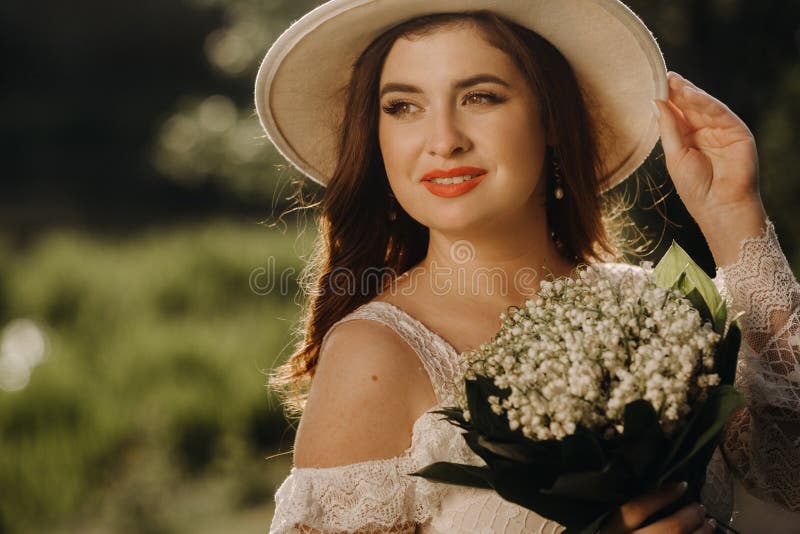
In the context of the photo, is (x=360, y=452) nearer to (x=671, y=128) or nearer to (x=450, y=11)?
(x=450, y=11)

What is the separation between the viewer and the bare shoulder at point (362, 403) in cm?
227

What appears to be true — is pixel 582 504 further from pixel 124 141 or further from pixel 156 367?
pixel 124 141

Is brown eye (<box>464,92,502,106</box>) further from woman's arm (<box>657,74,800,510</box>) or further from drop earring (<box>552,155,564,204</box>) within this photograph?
woman's arm (<box>657,74,800,510</box>)

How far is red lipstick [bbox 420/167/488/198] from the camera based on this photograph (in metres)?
2.42

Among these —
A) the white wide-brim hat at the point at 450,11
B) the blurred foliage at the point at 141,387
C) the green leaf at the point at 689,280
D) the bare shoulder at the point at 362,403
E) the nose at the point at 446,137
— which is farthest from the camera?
the blurred foliage at the point at 141,387

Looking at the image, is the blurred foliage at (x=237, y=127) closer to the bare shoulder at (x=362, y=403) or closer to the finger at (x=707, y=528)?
the bare shoulder at (x=362, y=403)

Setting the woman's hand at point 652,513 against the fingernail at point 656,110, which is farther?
the fingernail at point 656,110

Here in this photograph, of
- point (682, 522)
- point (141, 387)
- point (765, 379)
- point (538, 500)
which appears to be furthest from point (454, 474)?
point (141, 387)

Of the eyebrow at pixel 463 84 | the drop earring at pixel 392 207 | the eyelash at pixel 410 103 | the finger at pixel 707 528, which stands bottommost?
the finger at pixel 707 528

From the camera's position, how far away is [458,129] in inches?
94.7

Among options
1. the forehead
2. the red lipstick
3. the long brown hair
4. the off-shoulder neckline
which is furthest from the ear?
the off-shoulder neckline

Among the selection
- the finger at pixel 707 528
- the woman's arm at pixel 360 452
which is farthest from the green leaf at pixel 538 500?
the woman's arm at pixel 360 452

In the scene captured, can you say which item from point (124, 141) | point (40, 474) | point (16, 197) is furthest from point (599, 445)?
point (124, 141)

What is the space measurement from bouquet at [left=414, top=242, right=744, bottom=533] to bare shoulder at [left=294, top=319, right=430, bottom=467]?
25 centimetres
